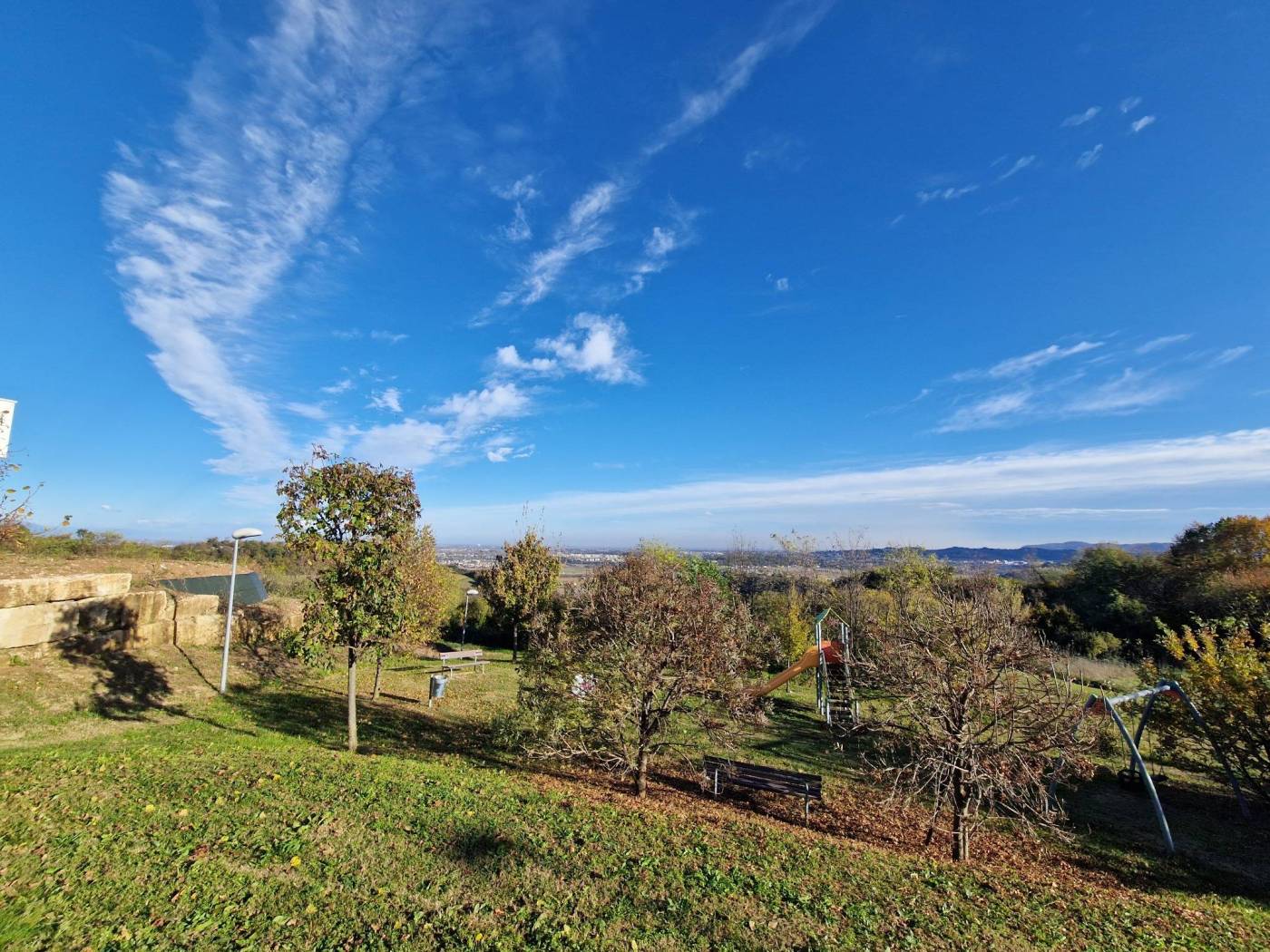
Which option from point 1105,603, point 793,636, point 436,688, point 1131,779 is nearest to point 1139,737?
point 1131,779

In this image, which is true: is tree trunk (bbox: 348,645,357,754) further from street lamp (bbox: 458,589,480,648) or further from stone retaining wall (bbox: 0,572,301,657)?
street lamp (bbox: 458,589,480,648)

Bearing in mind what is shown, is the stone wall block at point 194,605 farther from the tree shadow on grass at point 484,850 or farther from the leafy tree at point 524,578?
the tree shadow on grass at point 484,850

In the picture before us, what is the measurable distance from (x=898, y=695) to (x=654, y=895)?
211 inches

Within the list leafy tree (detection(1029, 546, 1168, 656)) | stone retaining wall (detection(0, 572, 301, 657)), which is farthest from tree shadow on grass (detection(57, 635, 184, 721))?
leafy tree (detection(1029, 546, 1168, 656))

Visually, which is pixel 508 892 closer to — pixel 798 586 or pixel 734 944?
pixel 734 944

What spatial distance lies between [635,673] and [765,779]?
3.82m

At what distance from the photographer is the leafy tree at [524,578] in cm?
2819

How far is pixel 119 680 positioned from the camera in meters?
12.9

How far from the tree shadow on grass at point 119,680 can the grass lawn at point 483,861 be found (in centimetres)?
22

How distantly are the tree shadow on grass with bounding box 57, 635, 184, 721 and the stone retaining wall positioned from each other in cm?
13

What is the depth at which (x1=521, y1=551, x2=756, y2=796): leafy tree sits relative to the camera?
9.59 metres

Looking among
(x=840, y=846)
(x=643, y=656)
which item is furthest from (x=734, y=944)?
(x=643, y=656)

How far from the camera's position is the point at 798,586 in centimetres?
4162

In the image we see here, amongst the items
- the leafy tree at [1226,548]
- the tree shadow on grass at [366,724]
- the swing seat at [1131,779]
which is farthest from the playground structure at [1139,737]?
the leafy tree at [1226,548]
